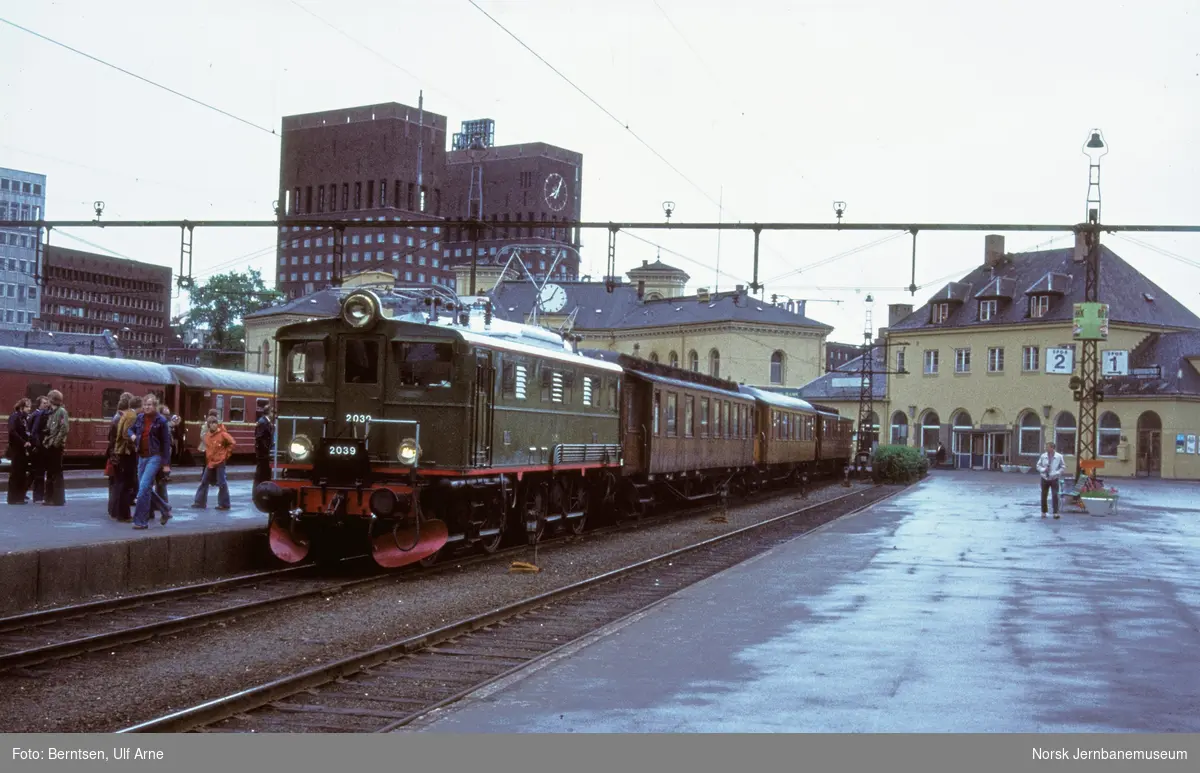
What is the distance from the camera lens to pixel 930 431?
84.3 m

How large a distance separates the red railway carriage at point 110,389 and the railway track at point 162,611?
12.0 m

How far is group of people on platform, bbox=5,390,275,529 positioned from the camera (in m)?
17.8

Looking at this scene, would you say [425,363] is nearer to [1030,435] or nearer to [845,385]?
[1030,435]

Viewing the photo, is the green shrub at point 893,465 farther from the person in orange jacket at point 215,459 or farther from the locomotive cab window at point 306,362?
the locomotive cab window at point 306,362

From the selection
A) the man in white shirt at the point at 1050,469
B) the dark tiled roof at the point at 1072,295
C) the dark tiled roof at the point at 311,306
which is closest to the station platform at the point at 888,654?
the man in white shirt at the point at 1050,469

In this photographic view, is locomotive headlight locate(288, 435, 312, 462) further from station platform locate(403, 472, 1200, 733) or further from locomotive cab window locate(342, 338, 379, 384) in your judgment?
station platform locate(403, 472, 1200, 733)

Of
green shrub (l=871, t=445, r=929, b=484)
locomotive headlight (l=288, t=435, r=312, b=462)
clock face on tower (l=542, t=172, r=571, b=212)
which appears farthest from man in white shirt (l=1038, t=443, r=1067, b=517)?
clock face on tower (l=542, t=172, r=571, b=212)

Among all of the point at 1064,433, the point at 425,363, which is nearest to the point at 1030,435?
the point at 1064,433

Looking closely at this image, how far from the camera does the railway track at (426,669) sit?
27.4ft

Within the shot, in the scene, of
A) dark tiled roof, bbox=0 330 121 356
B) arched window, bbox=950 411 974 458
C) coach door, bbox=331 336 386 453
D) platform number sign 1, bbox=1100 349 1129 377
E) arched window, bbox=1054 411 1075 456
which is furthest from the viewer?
arched window, bbox=950 411 974 458

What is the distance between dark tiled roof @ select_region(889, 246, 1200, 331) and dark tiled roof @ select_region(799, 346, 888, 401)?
547cm

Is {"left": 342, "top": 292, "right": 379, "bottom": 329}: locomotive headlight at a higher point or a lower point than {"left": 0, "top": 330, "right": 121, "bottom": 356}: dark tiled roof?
lower

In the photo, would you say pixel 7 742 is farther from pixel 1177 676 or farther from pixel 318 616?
pixel 1177 676

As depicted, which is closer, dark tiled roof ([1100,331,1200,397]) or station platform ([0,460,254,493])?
station platform ([0,460,254,493])
